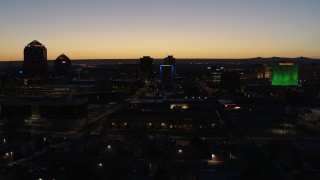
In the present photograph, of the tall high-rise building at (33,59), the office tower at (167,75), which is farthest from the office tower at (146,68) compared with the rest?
the tall high-rise building at (33,59)

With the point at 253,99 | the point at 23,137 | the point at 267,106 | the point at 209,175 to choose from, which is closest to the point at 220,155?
the point at 209,175

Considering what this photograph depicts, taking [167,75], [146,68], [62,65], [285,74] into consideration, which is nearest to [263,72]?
[285,74]

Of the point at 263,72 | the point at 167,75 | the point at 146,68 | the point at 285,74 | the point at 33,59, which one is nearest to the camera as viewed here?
the point at 285,74

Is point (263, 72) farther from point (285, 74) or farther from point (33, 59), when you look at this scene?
point (33, 59)

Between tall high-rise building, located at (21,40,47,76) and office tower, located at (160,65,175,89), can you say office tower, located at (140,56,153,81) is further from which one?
tall high-rise building, located at (21,40,47,76)

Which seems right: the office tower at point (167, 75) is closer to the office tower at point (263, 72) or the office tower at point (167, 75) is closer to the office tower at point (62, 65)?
the office tower at point (263, 72)

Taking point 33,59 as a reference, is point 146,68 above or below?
below

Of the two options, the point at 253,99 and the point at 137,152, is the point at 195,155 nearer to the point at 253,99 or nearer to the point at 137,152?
the point at 137,152

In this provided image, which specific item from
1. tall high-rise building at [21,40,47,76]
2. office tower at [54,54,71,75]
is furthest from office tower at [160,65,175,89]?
office tower at [54,54,71,75]
